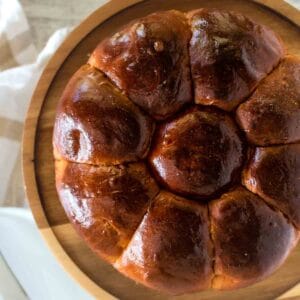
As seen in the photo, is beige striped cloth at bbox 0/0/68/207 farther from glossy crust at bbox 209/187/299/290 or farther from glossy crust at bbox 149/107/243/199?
glossy crust at bbox 209/187/299/290

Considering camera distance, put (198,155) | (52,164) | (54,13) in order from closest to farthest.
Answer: (198,155)
(52,164)
(54,13)

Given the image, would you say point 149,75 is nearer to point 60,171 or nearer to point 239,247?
point 60,171

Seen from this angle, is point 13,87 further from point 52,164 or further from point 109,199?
point 109,199

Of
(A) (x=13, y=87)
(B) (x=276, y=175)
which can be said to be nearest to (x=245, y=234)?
(B) (x=276, y=175)

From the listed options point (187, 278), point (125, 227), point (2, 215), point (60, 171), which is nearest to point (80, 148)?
point (60, 171)

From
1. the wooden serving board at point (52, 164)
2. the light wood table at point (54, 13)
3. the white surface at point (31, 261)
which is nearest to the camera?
the wooden serving board at point (52, 164)

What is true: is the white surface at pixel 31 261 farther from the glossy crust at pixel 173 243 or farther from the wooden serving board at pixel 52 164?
the glossy crust at pixel 173 243

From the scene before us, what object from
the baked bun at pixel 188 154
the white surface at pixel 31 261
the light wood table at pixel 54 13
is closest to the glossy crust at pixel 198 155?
the baked bun at pixel 188 154

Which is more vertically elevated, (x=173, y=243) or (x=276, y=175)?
(x=276, y=175)

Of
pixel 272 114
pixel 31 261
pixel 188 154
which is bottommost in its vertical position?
pixel 31 261
